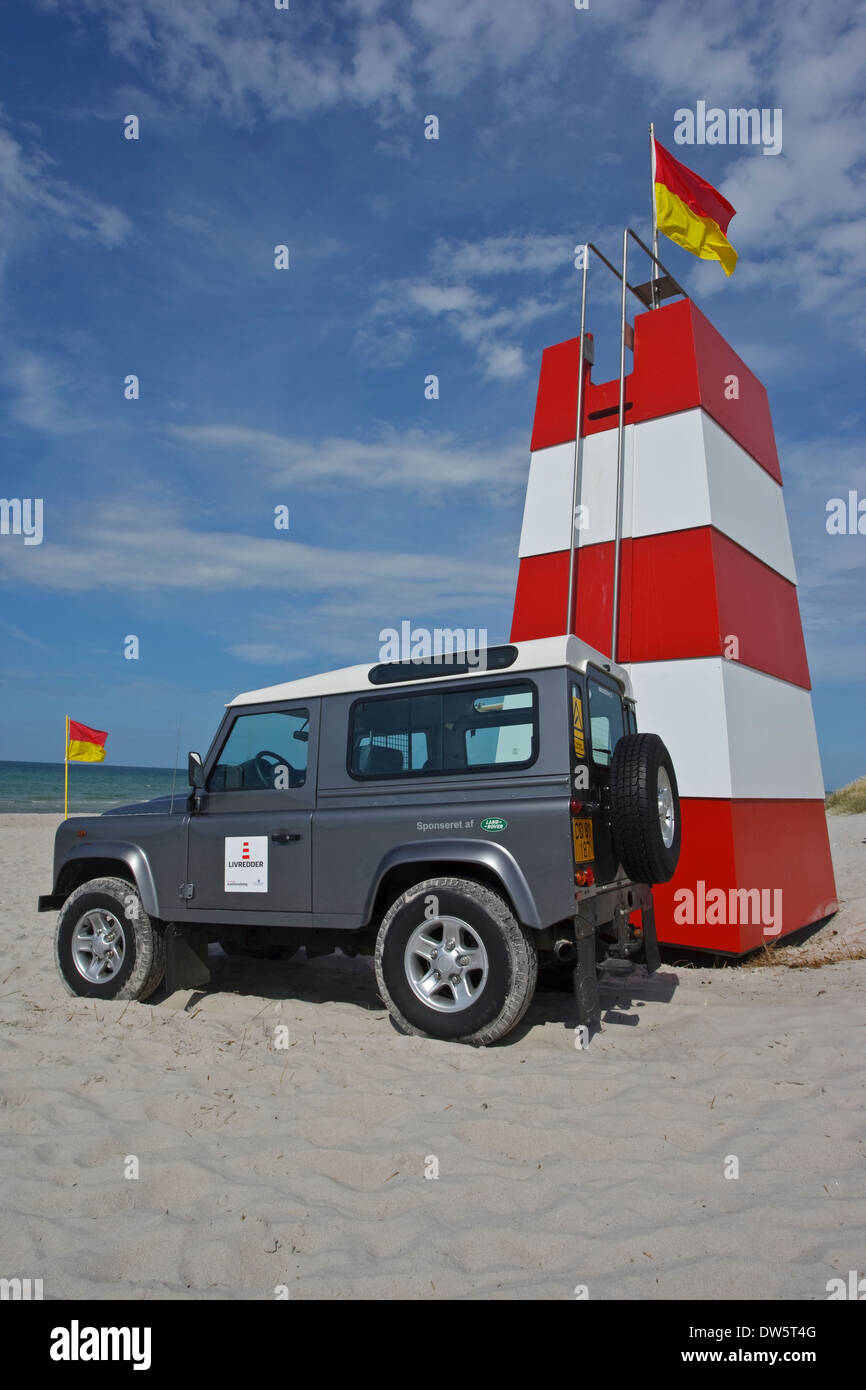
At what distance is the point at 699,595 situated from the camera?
24.9 feet

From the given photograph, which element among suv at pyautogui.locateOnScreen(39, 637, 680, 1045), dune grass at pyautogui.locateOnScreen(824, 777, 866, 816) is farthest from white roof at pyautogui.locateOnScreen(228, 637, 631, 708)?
dune grass at pyautogui.locateOnScreen(824, 777, 866, 816)

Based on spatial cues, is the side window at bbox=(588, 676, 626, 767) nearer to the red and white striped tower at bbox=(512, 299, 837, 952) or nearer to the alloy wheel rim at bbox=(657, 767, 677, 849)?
the alloy wheel rim at bbox=(657, 767, 677, 849)

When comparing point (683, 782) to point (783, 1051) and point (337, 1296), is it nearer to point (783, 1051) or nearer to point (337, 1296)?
point (783, 1051)

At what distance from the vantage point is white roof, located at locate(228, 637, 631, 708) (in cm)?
491

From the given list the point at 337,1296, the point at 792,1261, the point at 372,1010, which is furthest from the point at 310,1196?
the point at 372,1010

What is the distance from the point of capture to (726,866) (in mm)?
7016

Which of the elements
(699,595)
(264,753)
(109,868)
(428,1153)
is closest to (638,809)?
(428,1153)

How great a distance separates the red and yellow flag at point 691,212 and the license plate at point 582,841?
838 cm

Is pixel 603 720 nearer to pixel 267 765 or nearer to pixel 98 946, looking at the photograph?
pixel 267 765

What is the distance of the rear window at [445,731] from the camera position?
490cm

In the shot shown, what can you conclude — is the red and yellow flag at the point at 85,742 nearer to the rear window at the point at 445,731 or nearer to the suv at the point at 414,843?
the suv at the point at 414,843

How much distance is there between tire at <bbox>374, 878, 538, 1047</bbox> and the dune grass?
20661 mm

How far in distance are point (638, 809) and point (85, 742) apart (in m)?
18.1

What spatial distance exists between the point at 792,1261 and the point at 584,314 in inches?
347
